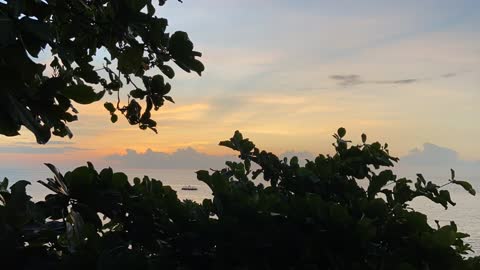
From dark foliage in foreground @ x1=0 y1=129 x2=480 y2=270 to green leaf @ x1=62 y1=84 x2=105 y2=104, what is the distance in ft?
1.24

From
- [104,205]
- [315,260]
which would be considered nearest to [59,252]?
[104,205]

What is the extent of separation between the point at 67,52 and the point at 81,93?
466 millimetres

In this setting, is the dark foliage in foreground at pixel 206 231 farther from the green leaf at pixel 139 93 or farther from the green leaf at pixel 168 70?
the green leaf at pixel 139 93

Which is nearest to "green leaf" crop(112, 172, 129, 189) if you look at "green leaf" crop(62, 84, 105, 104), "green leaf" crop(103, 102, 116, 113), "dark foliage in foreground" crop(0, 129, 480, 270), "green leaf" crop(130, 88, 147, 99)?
"dark foliage in foreground" crop(0, 129, 480, 270)

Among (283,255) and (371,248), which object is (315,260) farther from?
(371,248)

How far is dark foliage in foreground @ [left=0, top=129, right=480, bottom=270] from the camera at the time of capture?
69.9 inches

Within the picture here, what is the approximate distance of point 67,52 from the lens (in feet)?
7.22

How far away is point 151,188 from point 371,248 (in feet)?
3.47

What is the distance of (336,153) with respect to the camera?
11.3 feet

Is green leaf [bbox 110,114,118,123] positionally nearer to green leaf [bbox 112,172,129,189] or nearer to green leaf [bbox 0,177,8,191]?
green leaf [bbox 0,177,8,191]

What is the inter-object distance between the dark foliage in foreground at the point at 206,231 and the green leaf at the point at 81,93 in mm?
378

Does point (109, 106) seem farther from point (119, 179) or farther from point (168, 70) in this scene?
point (119, 179)

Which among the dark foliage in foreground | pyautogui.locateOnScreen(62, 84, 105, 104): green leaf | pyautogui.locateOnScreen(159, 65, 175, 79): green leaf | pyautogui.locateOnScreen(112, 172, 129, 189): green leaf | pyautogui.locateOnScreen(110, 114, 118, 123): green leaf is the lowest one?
the dark foliage in foreground

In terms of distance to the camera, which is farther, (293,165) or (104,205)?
(293,165)
